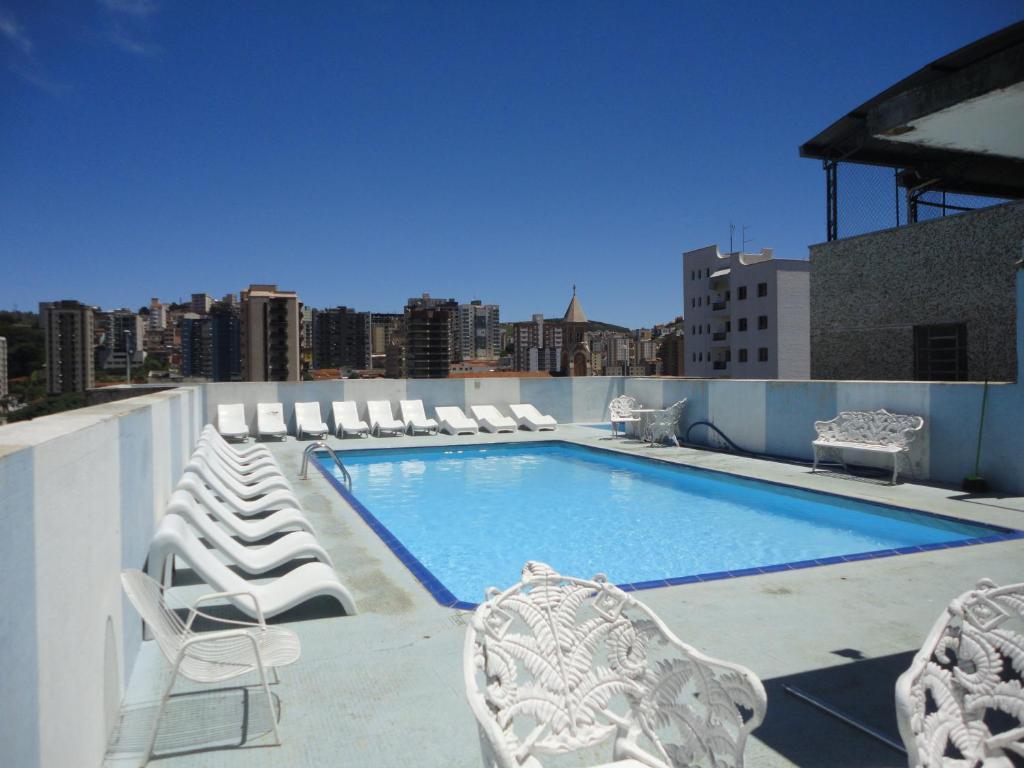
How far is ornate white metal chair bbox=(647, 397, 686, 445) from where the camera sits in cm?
1249

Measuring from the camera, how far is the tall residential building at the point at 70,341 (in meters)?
38.0

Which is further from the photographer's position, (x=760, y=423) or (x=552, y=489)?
(x=760, y=423)

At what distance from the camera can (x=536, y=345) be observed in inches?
4537

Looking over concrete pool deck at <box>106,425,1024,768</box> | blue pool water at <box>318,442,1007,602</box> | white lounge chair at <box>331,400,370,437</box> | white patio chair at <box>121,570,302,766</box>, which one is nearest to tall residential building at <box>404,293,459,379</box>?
white lounge chair at <box>331,400,370,437</box>

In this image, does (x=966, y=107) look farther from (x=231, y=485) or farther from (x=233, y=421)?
(x=233, y=421)

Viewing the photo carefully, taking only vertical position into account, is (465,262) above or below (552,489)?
above

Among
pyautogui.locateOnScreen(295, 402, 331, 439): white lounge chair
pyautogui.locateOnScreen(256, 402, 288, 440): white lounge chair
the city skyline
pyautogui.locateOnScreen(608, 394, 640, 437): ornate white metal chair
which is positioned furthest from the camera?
the city skyline

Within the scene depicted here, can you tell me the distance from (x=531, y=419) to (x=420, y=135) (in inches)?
1113

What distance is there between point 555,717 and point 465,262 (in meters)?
87.3

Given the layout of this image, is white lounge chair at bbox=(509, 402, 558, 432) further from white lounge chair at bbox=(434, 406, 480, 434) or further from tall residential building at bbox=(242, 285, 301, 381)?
tall residential building at bbox=(242, 285, 301, 381)

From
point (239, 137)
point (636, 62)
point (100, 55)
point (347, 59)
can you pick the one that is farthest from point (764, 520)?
point (239, 137)

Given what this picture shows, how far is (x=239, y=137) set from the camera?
44656 mm

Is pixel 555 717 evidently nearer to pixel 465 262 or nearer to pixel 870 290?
pixel 870 290

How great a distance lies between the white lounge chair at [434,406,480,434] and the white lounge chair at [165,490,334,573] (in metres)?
10.0
